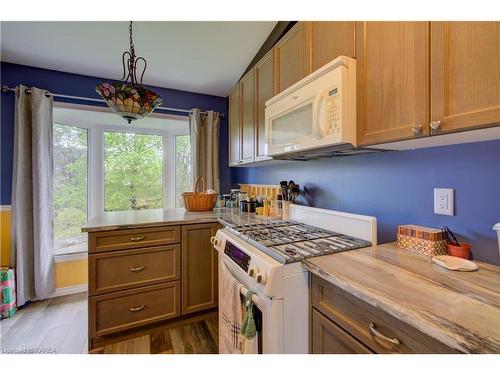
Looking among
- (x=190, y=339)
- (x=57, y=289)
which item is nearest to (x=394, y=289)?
(x=190, y=339)

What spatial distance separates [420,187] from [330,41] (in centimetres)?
89

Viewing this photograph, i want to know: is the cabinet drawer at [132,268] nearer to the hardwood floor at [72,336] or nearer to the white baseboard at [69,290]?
the hardwood floor at [72,336]

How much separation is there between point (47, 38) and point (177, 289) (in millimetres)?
2303

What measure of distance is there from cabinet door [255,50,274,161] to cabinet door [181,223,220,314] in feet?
2.53

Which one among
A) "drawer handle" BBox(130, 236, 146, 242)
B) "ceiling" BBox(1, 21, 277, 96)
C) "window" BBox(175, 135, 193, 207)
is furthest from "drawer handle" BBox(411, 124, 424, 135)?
"window" BBox(175, 135, 193, 207)

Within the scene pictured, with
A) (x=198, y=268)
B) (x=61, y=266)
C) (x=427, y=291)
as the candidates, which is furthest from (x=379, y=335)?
(x=61, y=266)

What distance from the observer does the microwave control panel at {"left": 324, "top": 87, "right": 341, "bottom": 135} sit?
3.51 ft

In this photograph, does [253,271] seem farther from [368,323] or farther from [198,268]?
[198,268]

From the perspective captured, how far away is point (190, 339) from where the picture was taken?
5.63 feet

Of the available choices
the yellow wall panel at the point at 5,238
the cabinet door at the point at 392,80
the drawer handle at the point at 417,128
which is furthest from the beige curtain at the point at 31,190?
the drawer handle at the point at 417,128

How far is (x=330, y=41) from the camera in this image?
4.05ft

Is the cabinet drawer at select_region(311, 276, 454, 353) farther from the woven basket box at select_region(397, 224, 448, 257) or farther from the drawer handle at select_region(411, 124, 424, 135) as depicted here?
the drawer handle at select_region(411, 124, 424, 135)
